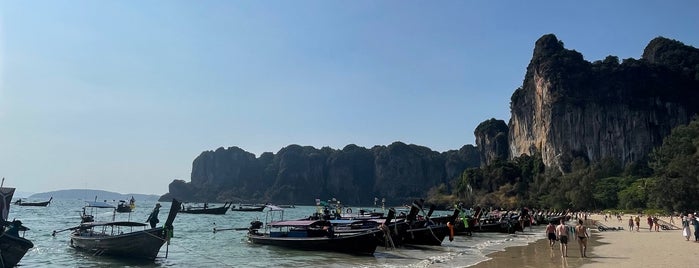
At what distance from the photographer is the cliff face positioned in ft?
412

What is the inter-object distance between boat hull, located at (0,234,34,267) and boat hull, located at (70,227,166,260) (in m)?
3.93

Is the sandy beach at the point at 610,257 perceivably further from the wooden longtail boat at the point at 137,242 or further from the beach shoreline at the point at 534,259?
the wooden longtail boat at the point at 137,242

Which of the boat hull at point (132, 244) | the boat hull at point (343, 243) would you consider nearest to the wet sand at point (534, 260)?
the boat hull at point (343, 243)

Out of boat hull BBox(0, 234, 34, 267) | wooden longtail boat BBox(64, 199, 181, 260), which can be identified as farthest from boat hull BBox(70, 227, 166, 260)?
boat hull BBox(0, 234, 34, 267)

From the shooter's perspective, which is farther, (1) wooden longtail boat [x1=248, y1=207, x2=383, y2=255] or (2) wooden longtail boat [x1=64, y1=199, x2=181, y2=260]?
(1) wooden longtail boat [x1=248, y1=207, x2=383, y2=255]

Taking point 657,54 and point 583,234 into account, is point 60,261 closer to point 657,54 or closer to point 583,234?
point 583,234

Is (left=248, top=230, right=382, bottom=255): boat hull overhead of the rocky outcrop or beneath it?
beneath

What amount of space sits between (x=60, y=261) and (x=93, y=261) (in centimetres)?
197

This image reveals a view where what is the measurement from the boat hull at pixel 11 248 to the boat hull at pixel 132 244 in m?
3.93

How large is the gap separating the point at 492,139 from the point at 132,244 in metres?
176

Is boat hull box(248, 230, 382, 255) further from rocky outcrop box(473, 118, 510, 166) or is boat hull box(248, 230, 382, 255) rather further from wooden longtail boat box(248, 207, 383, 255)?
rocky outcrop box(473, 118, 510, 166)

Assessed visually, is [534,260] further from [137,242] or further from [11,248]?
[11,248]

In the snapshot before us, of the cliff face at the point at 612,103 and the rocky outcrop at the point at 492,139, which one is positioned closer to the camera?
the cliff face at the point at 612,103

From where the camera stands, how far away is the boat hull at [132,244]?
22.4 m
